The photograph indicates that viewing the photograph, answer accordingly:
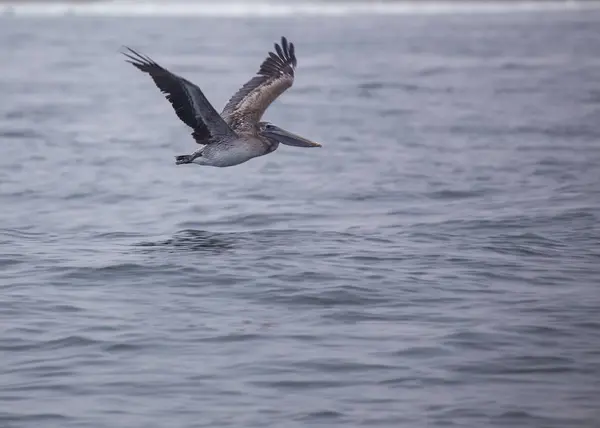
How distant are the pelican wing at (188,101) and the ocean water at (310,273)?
1.15 meters

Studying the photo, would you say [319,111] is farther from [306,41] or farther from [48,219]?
[306,41]

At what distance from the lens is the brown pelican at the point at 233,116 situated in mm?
11375

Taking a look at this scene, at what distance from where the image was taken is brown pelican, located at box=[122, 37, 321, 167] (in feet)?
37.3

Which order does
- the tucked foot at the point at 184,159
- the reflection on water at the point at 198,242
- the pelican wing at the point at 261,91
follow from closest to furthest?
1. the reflection on water at the point at 198,242
2. the tucked foot at the point at 184,159
3. the pelican wing at the point at 261,91

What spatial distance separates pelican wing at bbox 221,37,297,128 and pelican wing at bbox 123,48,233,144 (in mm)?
902

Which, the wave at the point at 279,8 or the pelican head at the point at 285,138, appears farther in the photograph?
the wave at the point at 279,8

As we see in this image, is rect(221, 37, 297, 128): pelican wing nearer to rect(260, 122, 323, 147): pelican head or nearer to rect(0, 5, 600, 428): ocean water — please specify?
rect(260, 122, 323, 147): pelican head

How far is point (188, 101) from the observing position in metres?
11.7

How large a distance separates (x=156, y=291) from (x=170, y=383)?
95.3 inches

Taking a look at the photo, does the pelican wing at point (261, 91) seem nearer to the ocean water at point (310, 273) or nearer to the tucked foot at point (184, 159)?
the tucked foot at point (184, 159)

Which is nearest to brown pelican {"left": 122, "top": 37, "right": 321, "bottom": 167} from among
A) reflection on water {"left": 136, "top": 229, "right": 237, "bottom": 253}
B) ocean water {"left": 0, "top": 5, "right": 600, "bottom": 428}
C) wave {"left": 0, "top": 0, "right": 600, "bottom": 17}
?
reflection on water {"left": 136, "top": 229, "right": 237, "bottom": 253}

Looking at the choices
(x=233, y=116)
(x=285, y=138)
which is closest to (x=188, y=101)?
(x=285, y=138)

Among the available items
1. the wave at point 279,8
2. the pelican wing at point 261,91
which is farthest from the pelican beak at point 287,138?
the wave at point 279,8

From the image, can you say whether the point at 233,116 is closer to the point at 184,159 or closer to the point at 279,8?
the point at 184,159
